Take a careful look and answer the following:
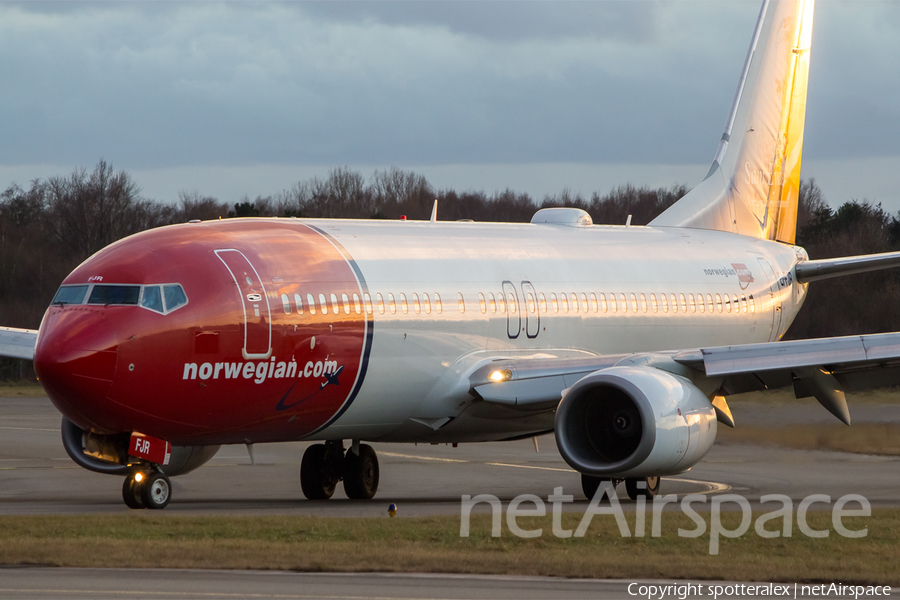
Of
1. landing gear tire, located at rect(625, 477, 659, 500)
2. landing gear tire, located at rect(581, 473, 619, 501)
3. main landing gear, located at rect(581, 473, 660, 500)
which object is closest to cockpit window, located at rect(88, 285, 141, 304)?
main landing gear, located at rect(581, 473, 660, 500)

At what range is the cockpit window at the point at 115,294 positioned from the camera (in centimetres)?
1655

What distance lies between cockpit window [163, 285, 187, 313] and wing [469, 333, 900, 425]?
198 inches

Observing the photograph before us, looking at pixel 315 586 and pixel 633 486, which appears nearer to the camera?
pixel 315 586

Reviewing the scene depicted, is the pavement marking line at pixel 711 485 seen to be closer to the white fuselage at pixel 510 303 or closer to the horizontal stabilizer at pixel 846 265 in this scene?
the white fuselage at pixel 510 303

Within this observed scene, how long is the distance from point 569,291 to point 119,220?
5016 centimetres

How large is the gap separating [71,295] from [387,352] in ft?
14.4

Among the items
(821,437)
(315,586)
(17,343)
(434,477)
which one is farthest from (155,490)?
(821,437)

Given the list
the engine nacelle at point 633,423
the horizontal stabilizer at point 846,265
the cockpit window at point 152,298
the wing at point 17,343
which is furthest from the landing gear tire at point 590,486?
the wing at point 17,343

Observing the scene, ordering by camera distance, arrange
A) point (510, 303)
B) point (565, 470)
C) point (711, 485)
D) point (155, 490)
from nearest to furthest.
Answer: point (155, 490) < point (510, 303) < point (711, 485) < point (565, 470)

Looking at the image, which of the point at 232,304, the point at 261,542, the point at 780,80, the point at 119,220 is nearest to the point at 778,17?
the point at 780,80

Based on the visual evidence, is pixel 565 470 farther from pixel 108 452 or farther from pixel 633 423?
pixel 108 452

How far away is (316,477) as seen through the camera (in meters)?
20.5

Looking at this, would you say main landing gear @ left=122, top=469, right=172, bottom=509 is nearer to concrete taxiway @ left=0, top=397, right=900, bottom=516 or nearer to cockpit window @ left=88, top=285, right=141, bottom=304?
concrete taxiway @ left=0, top=397, right=900, bottom=516

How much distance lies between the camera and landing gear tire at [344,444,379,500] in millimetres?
20484
